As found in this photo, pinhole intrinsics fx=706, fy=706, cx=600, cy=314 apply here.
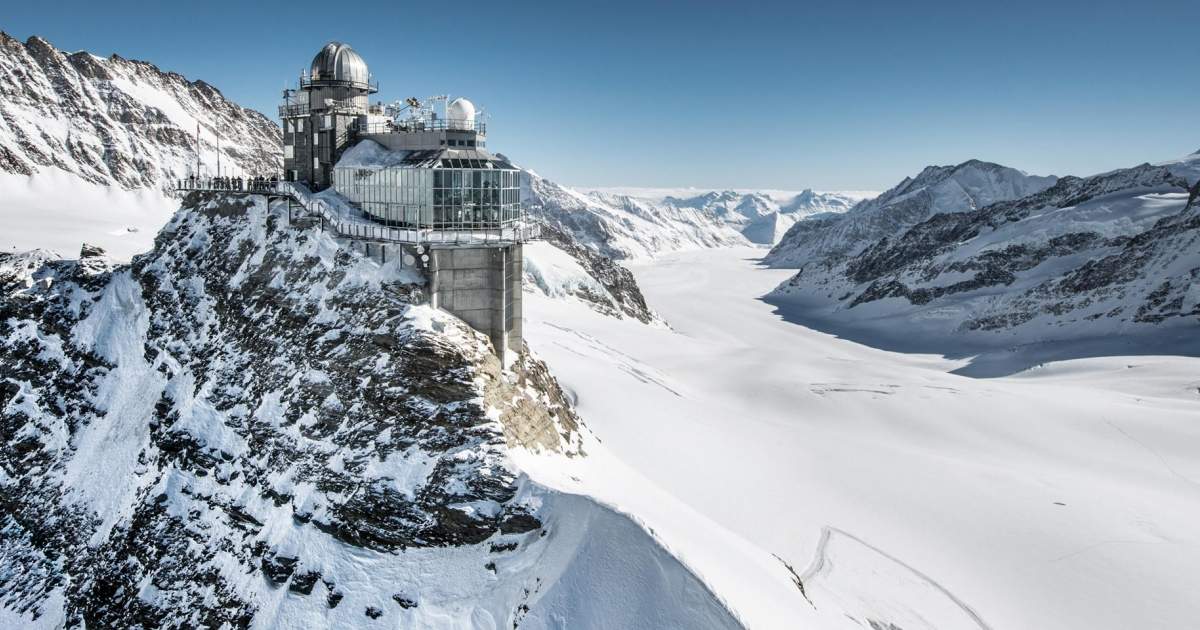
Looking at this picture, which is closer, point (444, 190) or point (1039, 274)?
point (444, 190)

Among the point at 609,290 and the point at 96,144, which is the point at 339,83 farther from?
the point at 96,144

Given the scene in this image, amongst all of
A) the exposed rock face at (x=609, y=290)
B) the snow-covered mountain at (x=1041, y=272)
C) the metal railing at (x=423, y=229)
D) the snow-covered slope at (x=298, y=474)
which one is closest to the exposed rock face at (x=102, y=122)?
the exposed rock face at (x=609, y=290)

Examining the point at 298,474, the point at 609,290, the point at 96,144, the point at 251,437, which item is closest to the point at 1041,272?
the point at 609,290

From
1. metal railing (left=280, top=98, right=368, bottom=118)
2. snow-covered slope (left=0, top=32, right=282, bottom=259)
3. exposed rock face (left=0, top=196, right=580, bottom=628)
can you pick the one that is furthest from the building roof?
snow-covered slope (left=0, top=32, right=282, bottom=259)

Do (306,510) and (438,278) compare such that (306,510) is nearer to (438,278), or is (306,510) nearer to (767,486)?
(438,278)

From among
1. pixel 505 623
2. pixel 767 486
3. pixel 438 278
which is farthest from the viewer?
pixel 767 486

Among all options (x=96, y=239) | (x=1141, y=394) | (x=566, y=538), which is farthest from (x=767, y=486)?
(x=96, y=239)
